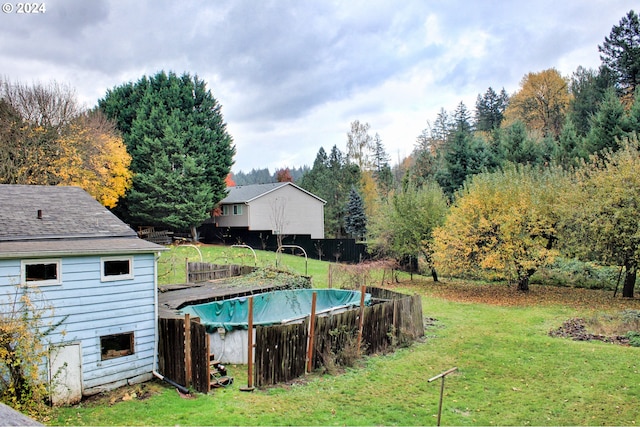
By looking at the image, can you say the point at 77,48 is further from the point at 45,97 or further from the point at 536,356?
the point at 536,356

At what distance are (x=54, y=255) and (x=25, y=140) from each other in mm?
20255

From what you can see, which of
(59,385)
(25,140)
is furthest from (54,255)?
(25,140)

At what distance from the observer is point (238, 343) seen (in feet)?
37.0

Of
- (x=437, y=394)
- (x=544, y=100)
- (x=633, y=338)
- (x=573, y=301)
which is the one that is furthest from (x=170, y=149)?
(x=544, y=100)

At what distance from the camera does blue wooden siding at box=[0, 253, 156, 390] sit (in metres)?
9.30

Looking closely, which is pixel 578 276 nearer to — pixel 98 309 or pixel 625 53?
pixel 98 309

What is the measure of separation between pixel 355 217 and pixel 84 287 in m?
37.1

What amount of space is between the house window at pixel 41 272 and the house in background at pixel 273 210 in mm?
25902

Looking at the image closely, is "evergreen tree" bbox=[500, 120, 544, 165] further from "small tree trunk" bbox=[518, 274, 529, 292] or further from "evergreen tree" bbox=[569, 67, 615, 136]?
"small tree trunk" bbox=[518, 274, 529, 292]

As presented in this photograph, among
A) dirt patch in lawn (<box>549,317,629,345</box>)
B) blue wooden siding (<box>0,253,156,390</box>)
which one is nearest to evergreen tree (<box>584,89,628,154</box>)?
dirt patch in lawn (<box>549,317,629,345</box>)

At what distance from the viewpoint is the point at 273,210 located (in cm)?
3834

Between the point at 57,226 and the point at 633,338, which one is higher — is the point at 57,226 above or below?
above

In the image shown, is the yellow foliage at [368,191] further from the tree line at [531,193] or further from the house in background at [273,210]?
the house in background at [273,210]

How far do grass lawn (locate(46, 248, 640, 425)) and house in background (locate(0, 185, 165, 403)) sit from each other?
742 millimetres
